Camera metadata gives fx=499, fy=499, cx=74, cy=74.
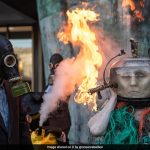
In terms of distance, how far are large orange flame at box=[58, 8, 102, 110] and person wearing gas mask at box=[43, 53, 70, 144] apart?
199 mm

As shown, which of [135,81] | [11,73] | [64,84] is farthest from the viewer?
[64,84]

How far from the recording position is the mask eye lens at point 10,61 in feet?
14.4

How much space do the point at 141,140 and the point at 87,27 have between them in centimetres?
135

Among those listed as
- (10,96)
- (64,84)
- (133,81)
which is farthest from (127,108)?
(10,96)

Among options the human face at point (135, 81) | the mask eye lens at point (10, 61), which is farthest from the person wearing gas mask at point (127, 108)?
the mask eye lens at point (10, 61)

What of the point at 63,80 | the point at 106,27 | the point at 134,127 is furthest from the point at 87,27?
the point at 134,127

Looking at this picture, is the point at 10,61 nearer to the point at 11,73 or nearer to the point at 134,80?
Answer: the point at 11,73

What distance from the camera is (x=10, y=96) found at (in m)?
4.41

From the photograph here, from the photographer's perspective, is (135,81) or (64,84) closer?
(135,81)

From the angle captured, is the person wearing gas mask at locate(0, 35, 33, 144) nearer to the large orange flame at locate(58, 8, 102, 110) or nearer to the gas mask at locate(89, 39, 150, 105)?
the large orange flame at locate(58, 8, 102, 110)

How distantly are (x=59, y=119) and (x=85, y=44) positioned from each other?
A: 852 mm

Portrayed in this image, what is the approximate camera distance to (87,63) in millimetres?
5309

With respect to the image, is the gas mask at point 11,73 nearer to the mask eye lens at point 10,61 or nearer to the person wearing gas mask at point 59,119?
the mask eye lens at point 10,61

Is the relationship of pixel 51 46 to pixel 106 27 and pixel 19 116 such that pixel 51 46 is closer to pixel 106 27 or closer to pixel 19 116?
pixel 106 27
